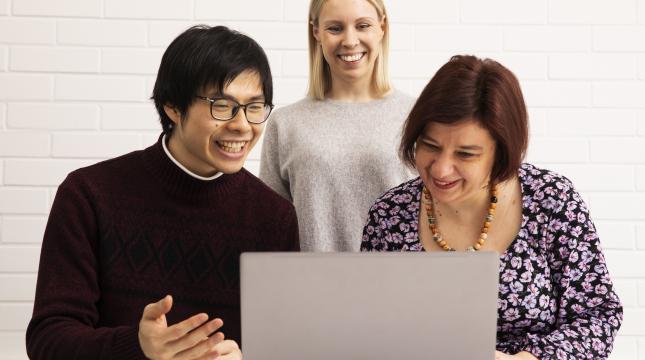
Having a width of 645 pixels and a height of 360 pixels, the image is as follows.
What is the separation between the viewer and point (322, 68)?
2385 mm

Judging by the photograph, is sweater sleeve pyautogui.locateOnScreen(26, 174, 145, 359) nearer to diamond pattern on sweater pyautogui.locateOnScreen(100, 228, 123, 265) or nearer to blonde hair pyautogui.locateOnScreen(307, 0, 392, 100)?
diamond pattern on sweater pyautogui.locateOnScreen(100, 228, 123, 265)

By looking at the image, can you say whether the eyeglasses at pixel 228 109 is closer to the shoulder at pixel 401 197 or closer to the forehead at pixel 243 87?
the forehead at pixel 243 87

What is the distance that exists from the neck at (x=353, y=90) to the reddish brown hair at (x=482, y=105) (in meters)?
0.58

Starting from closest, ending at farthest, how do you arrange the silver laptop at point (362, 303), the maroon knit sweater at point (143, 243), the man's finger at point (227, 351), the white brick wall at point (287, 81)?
1. the silver laptop at point (362, 303)
2. the man's finger at point (227, 351)
3. the maroon knit sweater at point (143, 243)
4. the white brick wall at point (287, 81)

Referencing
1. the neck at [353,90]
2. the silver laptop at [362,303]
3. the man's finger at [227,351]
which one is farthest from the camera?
the neck at [353,90]

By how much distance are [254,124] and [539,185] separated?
2.15 ft

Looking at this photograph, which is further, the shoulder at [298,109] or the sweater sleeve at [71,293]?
the shoulder at [298,109]

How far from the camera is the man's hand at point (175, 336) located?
130cm

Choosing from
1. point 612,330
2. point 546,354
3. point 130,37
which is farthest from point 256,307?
point 130,37

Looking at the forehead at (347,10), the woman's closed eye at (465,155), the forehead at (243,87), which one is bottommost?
the woman's closed eye at (465,155)

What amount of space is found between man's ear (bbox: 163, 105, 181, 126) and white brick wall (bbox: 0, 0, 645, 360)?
1.21 m

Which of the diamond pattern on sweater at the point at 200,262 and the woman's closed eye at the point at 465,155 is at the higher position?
the woman's closed eye at the point at 465,155

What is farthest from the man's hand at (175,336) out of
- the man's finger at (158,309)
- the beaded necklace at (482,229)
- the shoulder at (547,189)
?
the shoulder at (547,189)

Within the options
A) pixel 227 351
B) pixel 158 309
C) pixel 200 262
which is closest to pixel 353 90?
pixel 200 262
